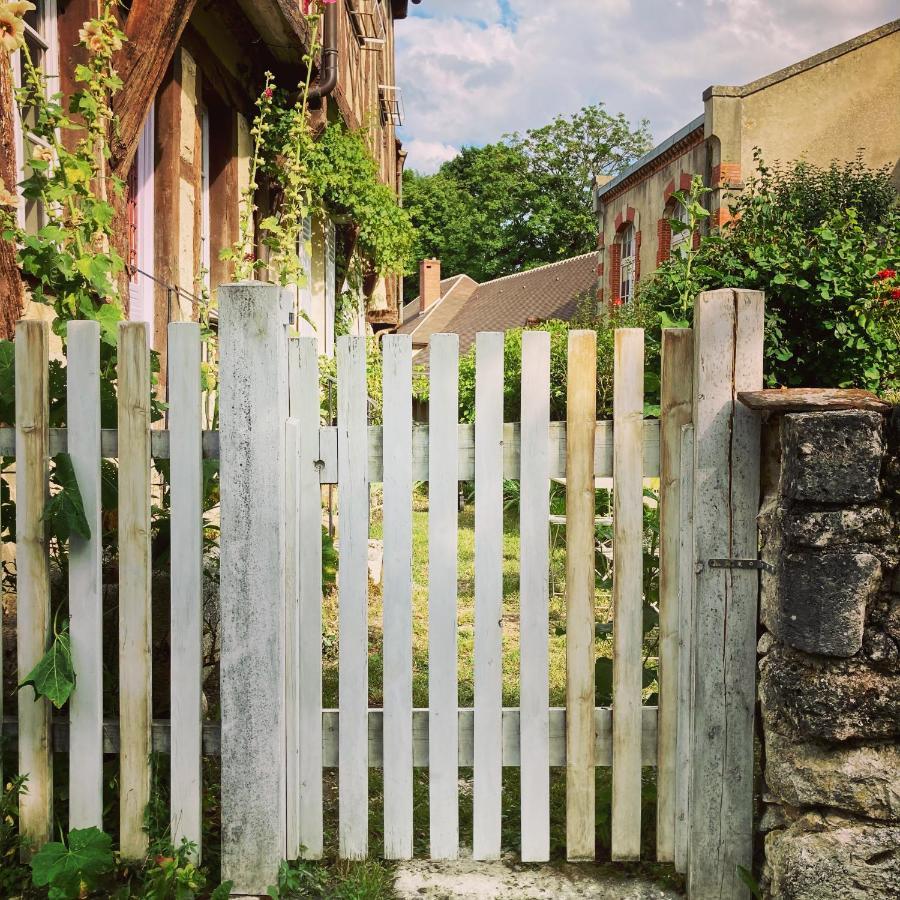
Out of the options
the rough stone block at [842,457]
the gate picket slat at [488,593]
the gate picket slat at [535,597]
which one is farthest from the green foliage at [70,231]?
the rough stone block at [842,457]

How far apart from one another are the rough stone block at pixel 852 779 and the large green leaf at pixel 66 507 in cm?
187

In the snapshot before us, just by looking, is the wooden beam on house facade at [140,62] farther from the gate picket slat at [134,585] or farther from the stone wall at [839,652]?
the stone wall at [839,652]

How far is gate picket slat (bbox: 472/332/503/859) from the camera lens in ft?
8.02

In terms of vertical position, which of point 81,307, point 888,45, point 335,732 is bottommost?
point 335,732

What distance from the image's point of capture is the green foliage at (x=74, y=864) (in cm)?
231

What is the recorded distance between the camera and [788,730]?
7.45ft

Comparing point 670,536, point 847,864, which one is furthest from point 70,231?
point 847,864

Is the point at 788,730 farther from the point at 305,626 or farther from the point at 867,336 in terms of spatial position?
the point at 867,336

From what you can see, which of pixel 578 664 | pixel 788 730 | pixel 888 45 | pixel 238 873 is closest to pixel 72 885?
pixel 238 873

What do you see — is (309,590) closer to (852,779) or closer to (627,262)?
(852,779)

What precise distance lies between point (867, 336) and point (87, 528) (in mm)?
6053

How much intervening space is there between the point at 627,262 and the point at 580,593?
1689 cm

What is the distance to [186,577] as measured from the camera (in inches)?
97.1

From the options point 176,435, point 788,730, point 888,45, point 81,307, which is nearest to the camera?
point 788,730
